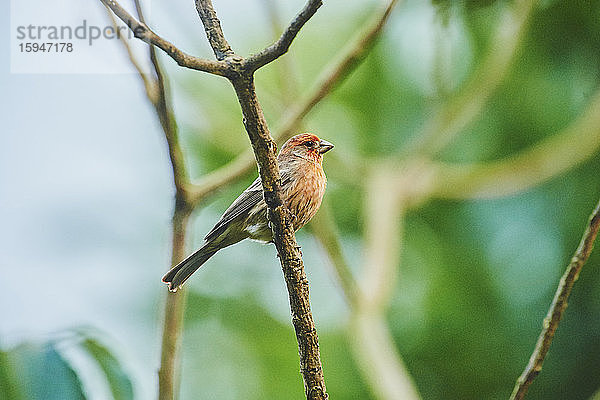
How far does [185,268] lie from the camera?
970 mm

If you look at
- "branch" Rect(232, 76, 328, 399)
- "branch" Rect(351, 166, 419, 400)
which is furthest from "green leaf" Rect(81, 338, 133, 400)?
"branch" Rect(351, 166, 419, 400)

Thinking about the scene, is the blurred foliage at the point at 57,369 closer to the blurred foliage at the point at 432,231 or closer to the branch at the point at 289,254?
the branch at the point at 289,254

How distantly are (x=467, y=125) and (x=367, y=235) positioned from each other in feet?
1.48

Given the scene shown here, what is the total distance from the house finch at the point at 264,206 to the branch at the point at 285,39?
0.23 meters

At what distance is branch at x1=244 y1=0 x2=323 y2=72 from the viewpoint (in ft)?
2.25

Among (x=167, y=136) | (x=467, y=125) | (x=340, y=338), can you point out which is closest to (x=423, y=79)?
(x=467, y=125)

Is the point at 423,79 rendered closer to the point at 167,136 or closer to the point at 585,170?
the point at 585,170

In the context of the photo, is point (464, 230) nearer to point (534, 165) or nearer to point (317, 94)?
point (534, 165)

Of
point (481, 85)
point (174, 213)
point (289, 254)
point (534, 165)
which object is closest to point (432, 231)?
point (534, 165)

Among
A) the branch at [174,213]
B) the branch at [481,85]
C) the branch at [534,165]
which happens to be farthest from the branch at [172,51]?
the branch at [534,165]

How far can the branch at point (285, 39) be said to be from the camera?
69cm

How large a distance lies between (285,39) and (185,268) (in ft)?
1.32

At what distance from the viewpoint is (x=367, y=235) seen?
5.76 feet

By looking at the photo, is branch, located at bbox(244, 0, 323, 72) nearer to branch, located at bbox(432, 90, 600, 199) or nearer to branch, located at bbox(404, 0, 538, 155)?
branch, located at bbox(404, 0, 538, 155)
